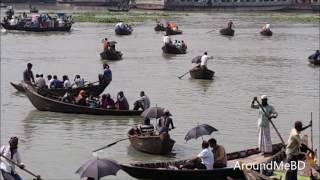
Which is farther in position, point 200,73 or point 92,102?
point 200,73

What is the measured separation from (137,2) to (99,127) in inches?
3688

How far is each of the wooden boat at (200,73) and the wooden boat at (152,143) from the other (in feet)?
48.2

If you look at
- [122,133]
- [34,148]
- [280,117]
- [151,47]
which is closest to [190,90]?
[280,117]

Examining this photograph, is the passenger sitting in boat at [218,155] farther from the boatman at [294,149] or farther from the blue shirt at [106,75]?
the blue shirt at [106,75]

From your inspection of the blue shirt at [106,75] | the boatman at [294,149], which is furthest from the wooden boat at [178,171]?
the blue shirt at [106,75]

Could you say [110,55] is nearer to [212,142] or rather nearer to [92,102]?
[92,102]

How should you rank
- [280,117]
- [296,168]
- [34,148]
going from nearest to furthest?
[296,168]
[34,148]
[280,117]

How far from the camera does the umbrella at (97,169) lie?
13.9m

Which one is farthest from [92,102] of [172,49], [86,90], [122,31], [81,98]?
[122,31]

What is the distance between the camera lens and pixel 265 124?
1661 cm

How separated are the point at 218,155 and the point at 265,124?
5.32 ft

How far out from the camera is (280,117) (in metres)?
24.3

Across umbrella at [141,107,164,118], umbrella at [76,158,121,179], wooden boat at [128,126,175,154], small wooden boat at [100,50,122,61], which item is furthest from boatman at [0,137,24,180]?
small wooden boat at [100,50,122,61]

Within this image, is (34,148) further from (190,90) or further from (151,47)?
(151,47)
